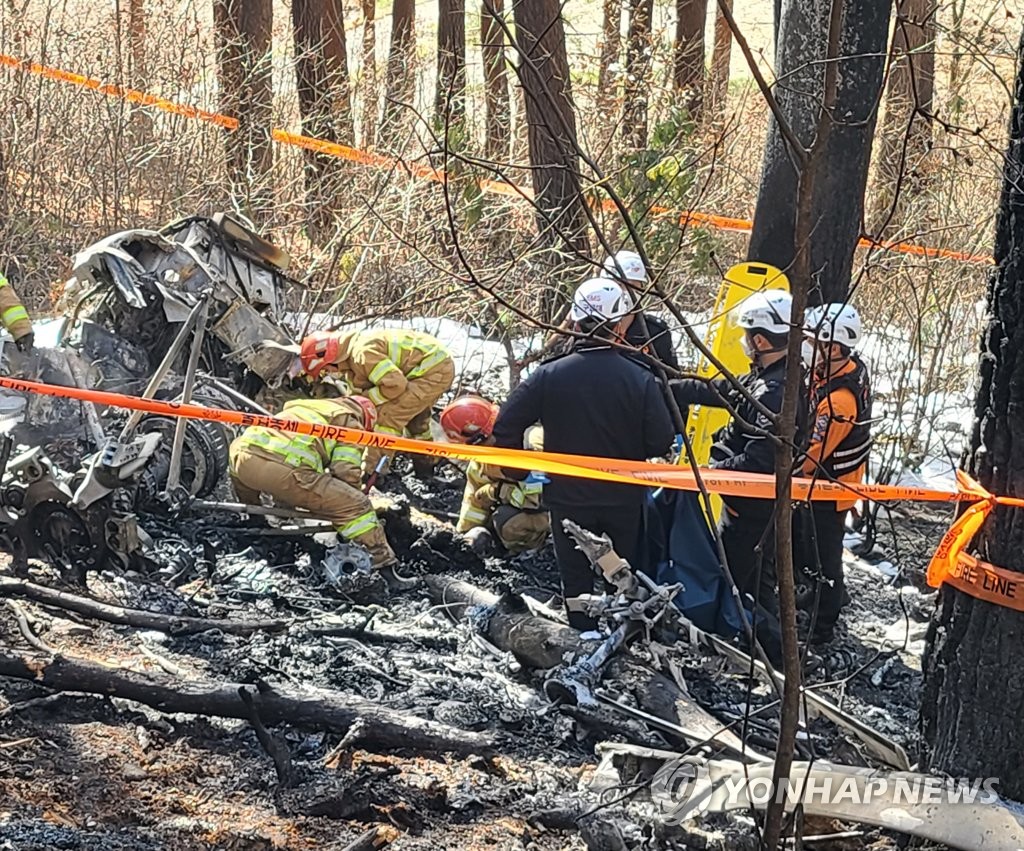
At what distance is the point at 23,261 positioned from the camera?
425 inches

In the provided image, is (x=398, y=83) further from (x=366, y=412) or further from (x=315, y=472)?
(x=315, y=472)

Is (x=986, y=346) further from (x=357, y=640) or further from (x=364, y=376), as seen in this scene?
(x=364, y=376)

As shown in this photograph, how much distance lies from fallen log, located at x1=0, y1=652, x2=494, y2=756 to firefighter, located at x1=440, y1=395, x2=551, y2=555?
2.74 meters

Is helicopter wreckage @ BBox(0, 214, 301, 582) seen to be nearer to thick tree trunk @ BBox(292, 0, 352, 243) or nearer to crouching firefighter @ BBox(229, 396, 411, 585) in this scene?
crouching firefighter @ BBox(229, 396, 411, 585)

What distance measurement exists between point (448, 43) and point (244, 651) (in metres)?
10.7

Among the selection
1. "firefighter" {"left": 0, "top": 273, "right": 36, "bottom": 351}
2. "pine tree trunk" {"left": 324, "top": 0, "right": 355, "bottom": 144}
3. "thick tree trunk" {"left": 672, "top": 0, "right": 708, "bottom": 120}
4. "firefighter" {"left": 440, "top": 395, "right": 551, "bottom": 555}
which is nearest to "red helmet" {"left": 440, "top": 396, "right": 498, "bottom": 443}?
"firefighter" {"left": 440, "top": 395, "right": 551, "bottom": 555}

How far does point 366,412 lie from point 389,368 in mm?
512

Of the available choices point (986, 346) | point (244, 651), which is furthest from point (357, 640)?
point (986, 346)

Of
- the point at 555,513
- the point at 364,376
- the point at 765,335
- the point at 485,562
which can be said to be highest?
the point at 765,335

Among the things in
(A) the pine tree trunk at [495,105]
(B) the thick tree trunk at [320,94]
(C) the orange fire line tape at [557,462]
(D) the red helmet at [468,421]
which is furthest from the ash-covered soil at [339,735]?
(A) the pine tree trunk at [495,105]

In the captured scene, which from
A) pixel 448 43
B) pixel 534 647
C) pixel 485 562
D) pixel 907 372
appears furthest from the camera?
pixel 448 43

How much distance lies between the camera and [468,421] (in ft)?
23.9

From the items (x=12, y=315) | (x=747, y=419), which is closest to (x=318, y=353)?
(x=12, y=315)

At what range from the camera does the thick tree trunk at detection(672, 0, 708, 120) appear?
39.8 feet
